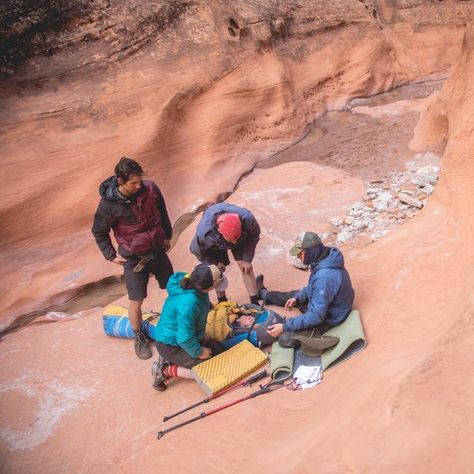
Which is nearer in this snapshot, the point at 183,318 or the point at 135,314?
the point at 183,318

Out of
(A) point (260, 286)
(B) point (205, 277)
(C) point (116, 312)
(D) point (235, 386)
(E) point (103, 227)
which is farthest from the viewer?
(A) point (260, 286)

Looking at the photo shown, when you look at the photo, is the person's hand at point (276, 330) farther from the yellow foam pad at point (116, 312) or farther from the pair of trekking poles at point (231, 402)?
the yellow foam pad at point (116, 312)

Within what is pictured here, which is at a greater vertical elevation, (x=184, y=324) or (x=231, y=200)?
(x=184, y=324)

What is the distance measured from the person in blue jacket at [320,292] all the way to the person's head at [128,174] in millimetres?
1300

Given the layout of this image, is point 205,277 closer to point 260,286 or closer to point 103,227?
point 103,227

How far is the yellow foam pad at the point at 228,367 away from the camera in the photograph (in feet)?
11.0

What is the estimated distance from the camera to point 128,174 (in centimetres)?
330

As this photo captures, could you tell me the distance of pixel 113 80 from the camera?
687 centimetres

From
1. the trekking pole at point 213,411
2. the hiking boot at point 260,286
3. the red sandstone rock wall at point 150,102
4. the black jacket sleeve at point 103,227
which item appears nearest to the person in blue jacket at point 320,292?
the trekking pole at point 213,411

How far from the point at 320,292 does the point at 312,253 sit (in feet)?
0.99

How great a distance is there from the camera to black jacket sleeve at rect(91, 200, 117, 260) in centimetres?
353

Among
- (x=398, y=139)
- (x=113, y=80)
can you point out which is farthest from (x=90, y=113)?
(x=398, y=139)

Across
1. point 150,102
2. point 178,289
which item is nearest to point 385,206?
point 178,289

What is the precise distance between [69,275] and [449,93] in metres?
5.77
